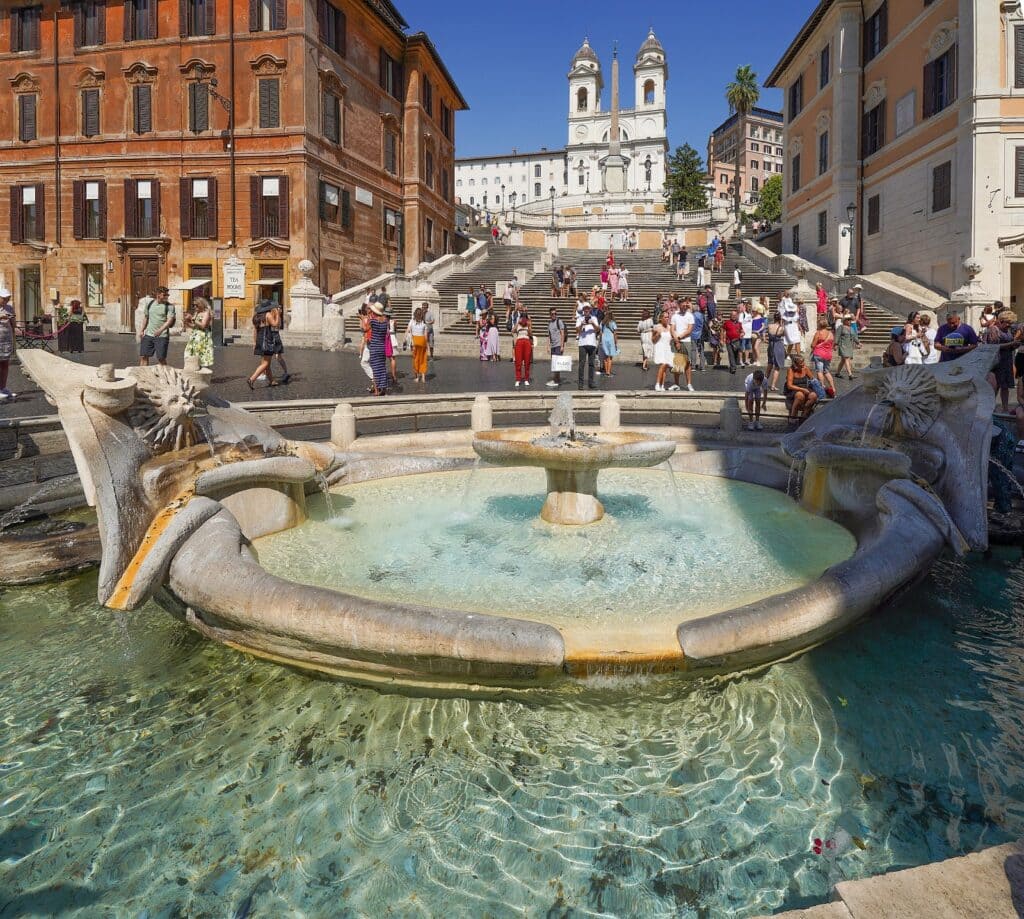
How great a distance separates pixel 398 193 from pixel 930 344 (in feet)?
102

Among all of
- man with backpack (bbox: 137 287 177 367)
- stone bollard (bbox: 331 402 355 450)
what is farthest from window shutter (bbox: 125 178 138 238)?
stone bollard (bbox: 331 402 355 450)

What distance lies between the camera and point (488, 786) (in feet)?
9.79

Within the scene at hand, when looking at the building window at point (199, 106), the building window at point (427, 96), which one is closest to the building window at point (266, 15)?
the building window at point (199, 106)

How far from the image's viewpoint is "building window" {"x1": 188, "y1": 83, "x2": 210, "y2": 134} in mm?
31469

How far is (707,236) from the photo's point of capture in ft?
172

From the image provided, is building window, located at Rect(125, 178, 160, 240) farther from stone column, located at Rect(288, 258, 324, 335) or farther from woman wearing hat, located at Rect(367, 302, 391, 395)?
woman wearing hat, located at Rect(367, 302, 391, 395)

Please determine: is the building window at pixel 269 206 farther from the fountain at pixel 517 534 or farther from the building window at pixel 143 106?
the fountain at pixel 517 534

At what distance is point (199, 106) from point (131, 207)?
5.31m

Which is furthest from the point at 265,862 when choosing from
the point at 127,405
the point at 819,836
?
the point at 127,405

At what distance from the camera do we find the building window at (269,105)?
30812mm

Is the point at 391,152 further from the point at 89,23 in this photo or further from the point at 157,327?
the point at 157,327

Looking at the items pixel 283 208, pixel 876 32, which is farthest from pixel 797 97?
pixel 283 208

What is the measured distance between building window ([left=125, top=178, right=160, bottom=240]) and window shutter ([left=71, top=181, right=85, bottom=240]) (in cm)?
211

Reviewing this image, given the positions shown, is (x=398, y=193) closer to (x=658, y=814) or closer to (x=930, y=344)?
(x=930, y=344)
